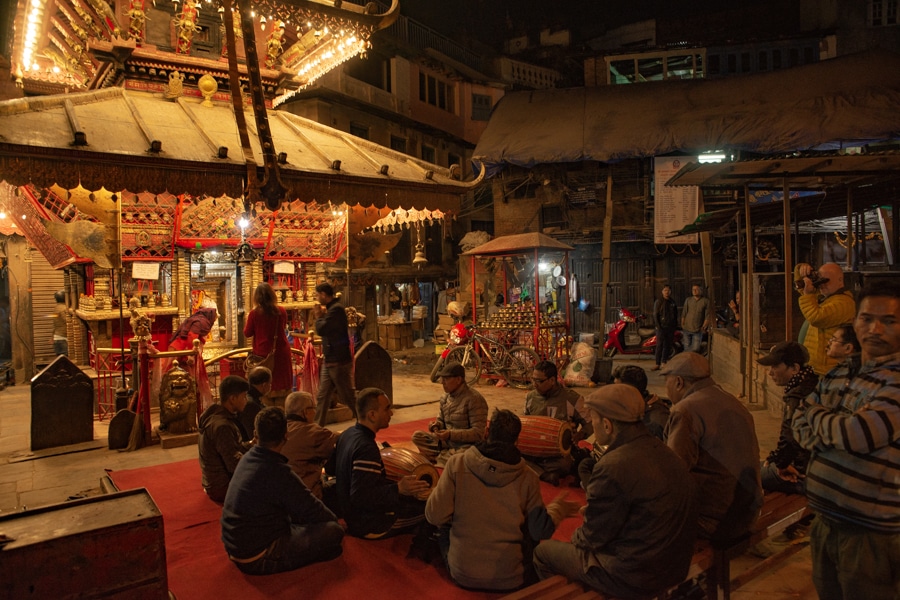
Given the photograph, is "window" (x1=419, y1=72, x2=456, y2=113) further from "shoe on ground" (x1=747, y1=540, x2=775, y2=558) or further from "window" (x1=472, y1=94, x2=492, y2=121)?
"shoe on ground" (x1=747, y1=540, x2=775, y2=558)

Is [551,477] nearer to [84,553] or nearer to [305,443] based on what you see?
[305,443]

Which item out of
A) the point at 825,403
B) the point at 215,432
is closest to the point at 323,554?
the point at 215,432

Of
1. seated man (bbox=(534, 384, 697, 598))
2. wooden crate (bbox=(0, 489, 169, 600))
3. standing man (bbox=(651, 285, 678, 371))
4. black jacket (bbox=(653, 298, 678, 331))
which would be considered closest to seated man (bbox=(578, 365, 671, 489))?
seated man (bbox=(534, 384, 697, 598))

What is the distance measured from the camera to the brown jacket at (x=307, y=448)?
14.5 ft

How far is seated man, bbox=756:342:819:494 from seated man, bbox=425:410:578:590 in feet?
7.84

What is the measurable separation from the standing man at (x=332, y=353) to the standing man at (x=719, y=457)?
4792 mm

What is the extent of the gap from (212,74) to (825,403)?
7834mm

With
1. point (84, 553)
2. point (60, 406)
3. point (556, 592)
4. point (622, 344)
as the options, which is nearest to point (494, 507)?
point (556, 592)

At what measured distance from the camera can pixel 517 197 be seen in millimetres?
21609

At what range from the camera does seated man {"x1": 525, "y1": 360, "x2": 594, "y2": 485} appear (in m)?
5.66

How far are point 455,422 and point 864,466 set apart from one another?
348cm

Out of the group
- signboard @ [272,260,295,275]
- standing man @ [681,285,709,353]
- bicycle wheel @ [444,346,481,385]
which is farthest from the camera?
standing man @ [681,285,709,353]

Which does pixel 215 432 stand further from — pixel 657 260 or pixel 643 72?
pixel 643 72

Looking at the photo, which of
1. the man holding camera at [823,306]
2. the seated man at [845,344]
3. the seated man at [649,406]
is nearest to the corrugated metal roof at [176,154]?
the seated man at [649,406]
